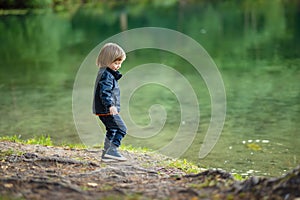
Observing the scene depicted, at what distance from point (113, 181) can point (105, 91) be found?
1222 millimetres

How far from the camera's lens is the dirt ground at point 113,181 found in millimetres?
5031

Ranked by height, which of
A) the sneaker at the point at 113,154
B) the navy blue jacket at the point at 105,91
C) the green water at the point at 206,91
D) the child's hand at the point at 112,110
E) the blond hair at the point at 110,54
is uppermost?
the blond hair at the point at 110,54

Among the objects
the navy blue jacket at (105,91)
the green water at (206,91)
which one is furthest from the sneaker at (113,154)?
the green water at (206,91)

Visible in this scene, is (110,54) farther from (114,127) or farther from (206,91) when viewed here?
(206,91)

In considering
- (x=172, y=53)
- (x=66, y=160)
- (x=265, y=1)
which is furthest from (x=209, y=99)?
(x=265, y=1)

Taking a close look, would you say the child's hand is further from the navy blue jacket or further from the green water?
the green water

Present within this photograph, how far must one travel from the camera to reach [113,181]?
611 centimetres

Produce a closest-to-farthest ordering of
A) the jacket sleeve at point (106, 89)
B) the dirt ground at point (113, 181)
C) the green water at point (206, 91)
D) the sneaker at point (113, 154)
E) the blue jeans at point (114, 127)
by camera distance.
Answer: the dirt ground at point (113, 181)
the jacket sleeve at point (106, 89)
the blue jeans at point (114, 127)
the sneaker at point (113, 154)
the green water at point (206, 91)

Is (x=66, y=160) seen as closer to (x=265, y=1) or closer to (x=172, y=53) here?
(x=172, y=53)

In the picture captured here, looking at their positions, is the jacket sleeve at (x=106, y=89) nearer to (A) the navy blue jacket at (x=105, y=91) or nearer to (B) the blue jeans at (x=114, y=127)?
(A) the navy blue jacket at (x=105, y=91)

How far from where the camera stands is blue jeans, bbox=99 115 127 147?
7.02 m

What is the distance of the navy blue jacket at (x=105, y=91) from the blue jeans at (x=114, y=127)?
0.16 m

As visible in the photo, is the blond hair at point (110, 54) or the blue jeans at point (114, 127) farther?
the blue jeans at point (114, 127)

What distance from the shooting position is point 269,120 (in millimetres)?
12555
